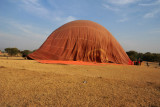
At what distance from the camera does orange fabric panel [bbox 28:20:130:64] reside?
1340cm

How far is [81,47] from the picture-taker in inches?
563

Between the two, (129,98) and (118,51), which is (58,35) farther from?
(129,98)

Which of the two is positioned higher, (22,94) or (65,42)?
(65,42)

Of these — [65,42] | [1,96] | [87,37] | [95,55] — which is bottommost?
[1,96]

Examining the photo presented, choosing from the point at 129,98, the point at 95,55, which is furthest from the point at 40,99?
the point at 95,55

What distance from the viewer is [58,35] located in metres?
15.3

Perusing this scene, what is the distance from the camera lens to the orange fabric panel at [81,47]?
13401 millimetres

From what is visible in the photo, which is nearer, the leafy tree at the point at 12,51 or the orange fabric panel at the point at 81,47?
the orange fabric panel at the point at 81,47

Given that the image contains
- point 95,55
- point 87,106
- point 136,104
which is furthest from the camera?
point 95,55

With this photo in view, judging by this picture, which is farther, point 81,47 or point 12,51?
point 12,51

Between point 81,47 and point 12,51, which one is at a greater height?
point 81,47

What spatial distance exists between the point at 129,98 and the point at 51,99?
1795 mm

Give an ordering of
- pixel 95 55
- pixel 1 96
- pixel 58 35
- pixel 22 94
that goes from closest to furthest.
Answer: pixel 1 96
pixel 22 94
pixel 95 55
pixel 58 35

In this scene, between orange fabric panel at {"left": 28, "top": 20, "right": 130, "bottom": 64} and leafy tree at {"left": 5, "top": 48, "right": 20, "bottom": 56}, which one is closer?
orange fabric panel at {"left": 28, "top": 20, "right": 130, "bottom": 64}
